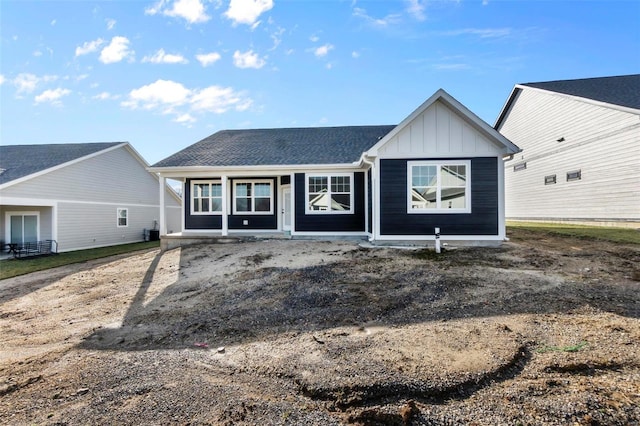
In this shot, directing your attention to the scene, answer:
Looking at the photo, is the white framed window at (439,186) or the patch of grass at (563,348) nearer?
the patch of grass at (563,348)

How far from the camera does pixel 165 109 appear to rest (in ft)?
64.7

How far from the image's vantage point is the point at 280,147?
585 inches

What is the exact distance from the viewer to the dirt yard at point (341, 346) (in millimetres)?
2740

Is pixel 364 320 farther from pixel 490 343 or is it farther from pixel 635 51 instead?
pixel 635 51

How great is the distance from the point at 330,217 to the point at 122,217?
55.4ft

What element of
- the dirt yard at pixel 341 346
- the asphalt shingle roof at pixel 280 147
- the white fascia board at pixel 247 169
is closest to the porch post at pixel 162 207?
the white fascia board at pixel 247 169

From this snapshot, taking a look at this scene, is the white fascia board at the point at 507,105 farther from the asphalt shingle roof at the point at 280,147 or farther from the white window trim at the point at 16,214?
the white window trim at the point at 16,214

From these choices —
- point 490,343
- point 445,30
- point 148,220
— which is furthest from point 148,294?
point 148,220

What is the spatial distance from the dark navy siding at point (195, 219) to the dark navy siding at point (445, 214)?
8.07 meters

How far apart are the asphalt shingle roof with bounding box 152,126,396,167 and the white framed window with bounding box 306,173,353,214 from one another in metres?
0.67

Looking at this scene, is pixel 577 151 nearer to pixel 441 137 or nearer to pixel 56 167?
pixel 441 137

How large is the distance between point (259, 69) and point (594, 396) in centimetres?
1556

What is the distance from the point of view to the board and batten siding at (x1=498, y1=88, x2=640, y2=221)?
13.7 meters

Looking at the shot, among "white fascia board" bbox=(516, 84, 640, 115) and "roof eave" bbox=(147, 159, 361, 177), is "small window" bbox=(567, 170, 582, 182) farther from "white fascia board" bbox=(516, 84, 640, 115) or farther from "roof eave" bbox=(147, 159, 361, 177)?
"roof eave" bbox=(147, 159, 361, 177)
